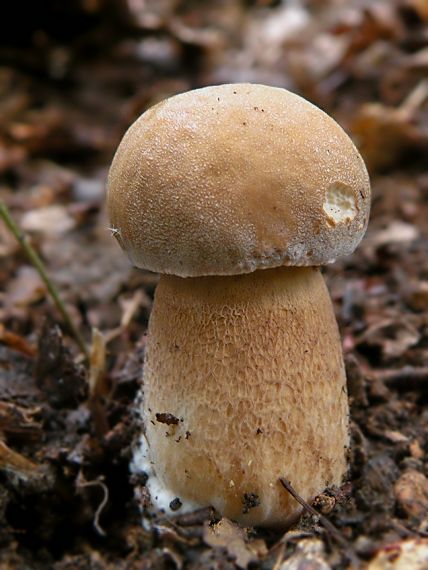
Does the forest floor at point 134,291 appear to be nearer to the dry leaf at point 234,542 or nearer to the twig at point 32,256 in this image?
the dry leaf at point 234,542

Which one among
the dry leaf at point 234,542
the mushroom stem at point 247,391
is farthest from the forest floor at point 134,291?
the mushroom stem at point 247,391

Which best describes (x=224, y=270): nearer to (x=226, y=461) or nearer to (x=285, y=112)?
(x=285, y=112)

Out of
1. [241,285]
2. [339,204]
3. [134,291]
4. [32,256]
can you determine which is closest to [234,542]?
[241,285]

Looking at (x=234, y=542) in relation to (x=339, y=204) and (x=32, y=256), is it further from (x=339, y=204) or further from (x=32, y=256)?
(x=32, y=256)

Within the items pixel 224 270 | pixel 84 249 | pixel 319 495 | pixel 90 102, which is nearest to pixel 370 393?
pixel 319 495

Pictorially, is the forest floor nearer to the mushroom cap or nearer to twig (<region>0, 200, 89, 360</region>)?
twig (<region>0, 200, 89, 360</region>)

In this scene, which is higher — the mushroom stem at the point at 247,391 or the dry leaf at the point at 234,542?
the mushroom stem at the point at 247,391

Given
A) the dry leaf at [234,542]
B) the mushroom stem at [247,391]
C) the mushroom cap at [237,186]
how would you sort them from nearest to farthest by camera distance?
1. the mushroom cap at [237,186]
2. the dry leaf at [234,542]
3. the mushroom stem at [247,391]
